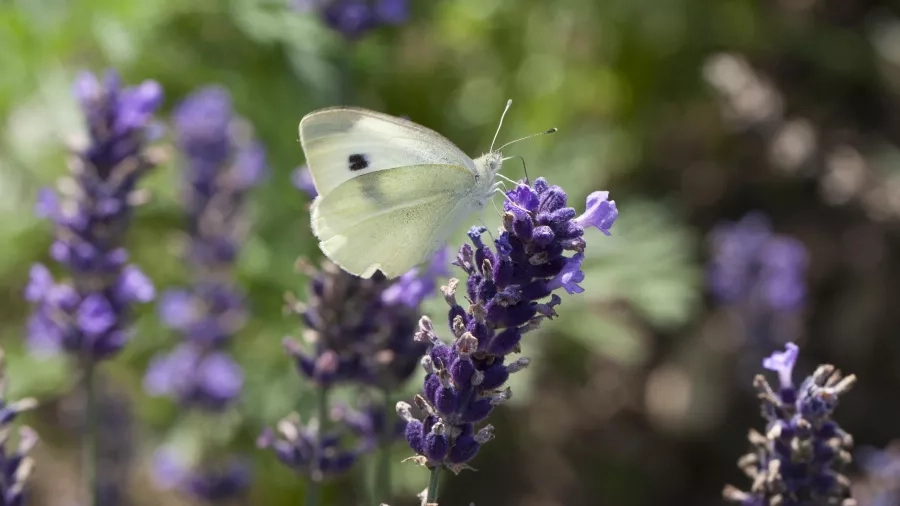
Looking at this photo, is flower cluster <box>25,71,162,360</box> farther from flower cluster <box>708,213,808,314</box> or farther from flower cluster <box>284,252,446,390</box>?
flower cluster <box>708,213,808,314</box>

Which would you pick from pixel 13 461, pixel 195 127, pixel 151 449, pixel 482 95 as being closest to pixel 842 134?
pixel 482 95

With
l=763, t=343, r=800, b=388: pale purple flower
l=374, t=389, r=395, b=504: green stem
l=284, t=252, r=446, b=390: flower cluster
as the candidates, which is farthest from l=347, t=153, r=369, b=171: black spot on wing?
l=763, t=343, r=800, b=388: pale purple flower

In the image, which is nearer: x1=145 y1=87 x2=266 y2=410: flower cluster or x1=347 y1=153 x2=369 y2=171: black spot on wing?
x1=347 y1=153 x2=369 y2=171: black spot on wing

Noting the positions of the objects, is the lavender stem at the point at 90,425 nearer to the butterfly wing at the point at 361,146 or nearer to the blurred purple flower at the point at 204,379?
the butterfly wing at the point at 361,146

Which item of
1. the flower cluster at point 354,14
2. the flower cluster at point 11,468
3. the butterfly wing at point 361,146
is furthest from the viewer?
the flower cluster at point 354,14

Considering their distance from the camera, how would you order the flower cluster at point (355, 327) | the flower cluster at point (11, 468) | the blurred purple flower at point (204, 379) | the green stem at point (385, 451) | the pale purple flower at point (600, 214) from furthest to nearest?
1. the blurred purple flower at point (204, 379)
2. the green stem at point (385, 451)
3. the flower cluster at point (355, 327)
4. the flower cluster at point (11, 468)
5. the pale purple flower at point (600, 214)

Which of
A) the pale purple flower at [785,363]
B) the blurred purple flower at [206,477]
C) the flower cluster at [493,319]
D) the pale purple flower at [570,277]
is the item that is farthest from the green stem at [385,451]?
the blurred purple flower at [206,477]
